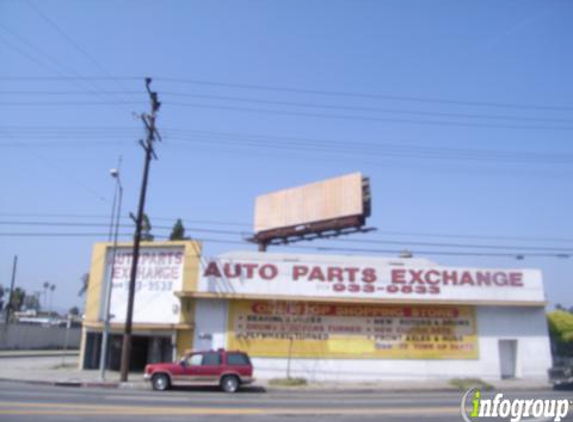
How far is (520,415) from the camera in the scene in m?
12.7

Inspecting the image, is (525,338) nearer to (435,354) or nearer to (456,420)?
(435,354)

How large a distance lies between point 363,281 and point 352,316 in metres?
1.93

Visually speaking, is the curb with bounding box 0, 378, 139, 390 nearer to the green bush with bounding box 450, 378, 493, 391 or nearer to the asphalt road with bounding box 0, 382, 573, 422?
the asphalt road with bounding box 0, 382, 573, 422

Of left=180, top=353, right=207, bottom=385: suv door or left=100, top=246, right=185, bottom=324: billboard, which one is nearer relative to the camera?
left=180, top=353, right=207, bottom=385: suv door

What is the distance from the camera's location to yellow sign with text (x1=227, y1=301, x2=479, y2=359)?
26969mm

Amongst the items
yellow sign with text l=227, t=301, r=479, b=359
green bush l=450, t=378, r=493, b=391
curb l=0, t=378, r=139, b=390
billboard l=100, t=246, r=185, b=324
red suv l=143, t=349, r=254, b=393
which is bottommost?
curb l=0, t=378, r=139, b=390

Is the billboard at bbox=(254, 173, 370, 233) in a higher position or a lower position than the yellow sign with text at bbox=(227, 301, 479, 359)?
higher

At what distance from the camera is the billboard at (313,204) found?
32938 millimetres

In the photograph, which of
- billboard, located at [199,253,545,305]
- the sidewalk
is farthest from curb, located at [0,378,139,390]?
billboard, located at [199,253,545,305]

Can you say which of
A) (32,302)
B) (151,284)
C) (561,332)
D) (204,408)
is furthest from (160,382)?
(32,302)

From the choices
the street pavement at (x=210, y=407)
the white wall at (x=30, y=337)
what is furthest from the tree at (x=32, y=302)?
the street pavement at (x=210, y=407)

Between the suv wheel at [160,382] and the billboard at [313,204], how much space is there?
16036mm

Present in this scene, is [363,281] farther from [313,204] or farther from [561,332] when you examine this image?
[561,332]

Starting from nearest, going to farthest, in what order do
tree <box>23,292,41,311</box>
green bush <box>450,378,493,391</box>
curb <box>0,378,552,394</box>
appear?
curb <box>0,378,552,394</box>
green bush <box>450,378,493,391</box>
tree <box>23,292,41,311</box>
